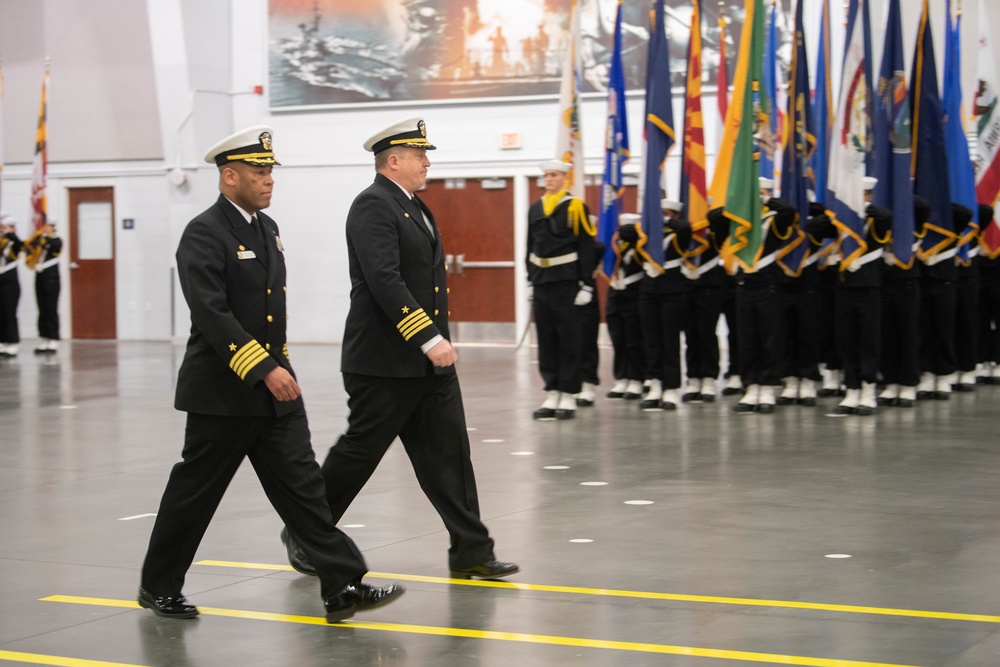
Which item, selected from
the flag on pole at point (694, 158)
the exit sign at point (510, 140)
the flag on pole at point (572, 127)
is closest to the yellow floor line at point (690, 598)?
the flag on pole at point (694, 158)

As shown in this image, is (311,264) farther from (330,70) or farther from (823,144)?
(823,144)

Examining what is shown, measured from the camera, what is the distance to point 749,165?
11.7 metres

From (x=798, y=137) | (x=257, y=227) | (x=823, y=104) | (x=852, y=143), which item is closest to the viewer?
(x=257, y=227)

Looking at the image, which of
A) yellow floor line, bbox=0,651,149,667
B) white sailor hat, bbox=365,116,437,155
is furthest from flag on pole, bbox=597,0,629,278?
yellow floor line, bbox=0,651,149,667

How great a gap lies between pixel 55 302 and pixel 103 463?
11410mm

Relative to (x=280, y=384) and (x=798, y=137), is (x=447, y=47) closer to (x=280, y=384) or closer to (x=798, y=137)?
(x=798, y=137)

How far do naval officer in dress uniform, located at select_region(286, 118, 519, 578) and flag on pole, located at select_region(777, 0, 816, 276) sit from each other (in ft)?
22.8

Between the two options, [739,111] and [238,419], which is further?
[739,111]

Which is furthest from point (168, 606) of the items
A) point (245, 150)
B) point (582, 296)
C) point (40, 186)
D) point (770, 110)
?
point (40, 186)

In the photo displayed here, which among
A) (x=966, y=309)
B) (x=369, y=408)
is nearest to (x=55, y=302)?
(x=966, y=309)

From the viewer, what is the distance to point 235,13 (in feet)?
71.5

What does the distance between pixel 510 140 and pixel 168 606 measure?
1555cm

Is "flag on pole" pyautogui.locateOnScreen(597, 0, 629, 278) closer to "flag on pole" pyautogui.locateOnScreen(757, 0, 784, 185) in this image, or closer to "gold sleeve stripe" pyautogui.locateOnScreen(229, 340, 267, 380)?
"flag on pole" pyautogui.locateOnScreen(757, 0, 784, 185)

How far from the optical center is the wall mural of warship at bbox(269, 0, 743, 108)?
18750 mm
